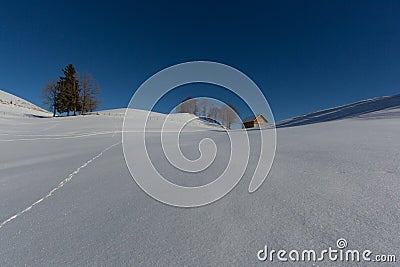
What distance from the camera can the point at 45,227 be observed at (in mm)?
1592

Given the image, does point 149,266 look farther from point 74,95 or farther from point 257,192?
point 74,95

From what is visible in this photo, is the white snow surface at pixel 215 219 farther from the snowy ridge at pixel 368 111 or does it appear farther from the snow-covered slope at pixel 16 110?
the snow-covered slope at pixel 16 110

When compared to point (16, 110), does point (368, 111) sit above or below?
below

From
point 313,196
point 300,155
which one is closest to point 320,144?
point 300,155

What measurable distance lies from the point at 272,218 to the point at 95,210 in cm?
175

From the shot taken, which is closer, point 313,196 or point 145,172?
point 313,196

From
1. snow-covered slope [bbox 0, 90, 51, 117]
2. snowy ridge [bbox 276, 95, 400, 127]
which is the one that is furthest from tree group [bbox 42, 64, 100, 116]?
snowy ridge [bbox 276, 95, 400, 127]
